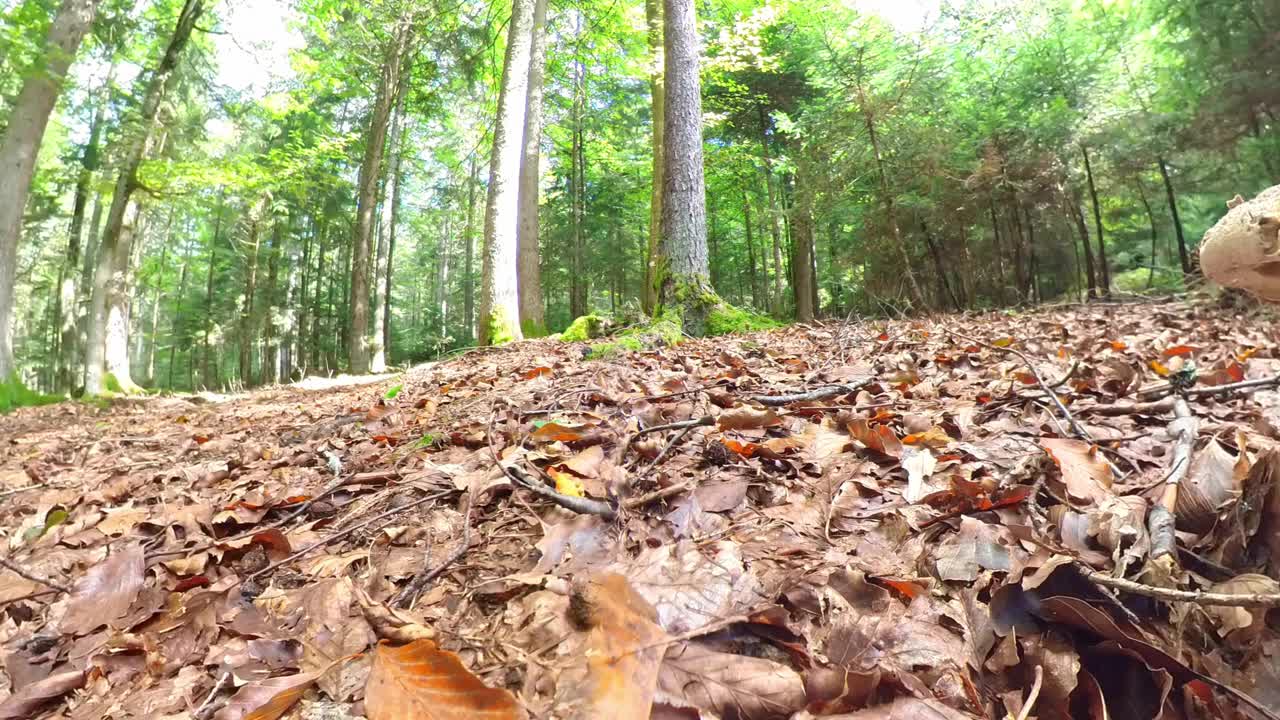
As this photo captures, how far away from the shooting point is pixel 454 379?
437 centimetres

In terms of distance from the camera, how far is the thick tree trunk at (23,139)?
7.75 m

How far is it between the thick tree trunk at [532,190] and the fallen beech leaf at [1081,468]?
9.23 meters

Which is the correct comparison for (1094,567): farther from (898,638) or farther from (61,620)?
(61,620)

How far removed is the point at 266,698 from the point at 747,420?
1.43 metres

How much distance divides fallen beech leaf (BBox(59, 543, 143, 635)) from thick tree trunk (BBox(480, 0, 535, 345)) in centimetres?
616

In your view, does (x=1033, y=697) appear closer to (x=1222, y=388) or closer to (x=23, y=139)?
(x=1222, y=388)

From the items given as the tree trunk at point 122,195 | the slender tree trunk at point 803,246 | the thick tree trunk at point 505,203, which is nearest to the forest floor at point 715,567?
the thick tree trunk at point 505,203

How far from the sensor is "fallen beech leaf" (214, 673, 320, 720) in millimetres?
853

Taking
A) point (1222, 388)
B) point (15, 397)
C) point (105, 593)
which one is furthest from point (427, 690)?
point (15, 397)

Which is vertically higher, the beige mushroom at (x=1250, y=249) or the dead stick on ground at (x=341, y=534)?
the beige mushroom at (x=1250, y=249)

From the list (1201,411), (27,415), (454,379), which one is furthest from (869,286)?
(27,415)

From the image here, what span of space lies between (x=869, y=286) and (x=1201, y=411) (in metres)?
12.8

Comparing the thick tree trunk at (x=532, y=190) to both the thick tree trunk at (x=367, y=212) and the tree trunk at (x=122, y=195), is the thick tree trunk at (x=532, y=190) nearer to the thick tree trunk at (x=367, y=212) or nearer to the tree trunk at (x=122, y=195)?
the thick tree trunk at (x=367, y=212)

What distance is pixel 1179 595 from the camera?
80 cm
